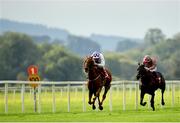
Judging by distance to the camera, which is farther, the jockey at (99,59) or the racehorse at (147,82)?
the racehorse at (147,82)

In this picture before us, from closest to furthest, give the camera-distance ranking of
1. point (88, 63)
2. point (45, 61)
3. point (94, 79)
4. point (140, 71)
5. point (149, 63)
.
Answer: point (88, 63) → point (94, 79) → point (140, 71) → point (149, 63) → point (45, 61)

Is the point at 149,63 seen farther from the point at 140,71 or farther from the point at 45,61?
the point at 45,61

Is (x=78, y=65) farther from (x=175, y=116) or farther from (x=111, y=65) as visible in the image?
(x=175, y=116)

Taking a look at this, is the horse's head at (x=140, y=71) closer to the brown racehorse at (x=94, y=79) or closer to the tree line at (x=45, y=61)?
the brown racehorse at (x=94, y=79)

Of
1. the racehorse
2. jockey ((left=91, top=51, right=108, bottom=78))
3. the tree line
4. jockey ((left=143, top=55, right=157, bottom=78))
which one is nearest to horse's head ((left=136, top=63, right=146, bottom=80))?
the racehorse

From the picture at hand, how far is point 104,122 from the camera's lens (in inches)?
859

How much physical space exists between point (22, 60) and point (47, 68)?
4.64 metres

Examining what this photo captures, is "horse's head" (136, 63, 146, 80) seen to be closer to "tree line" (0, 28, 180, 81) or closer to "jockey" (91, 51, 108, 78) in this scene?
"jockey" (91, 51, 108, 78)

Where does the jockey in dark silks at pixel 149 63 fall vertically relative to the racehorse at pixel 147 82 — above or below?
above

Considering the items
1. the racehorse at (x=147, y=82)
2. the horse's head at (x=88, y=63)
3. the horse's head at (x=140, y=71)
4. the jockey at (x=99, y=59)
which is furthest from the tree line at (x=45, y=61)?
the horse's head at (x=88, y=63)

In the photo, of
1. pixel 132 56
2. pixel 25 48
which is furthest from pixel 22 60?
pixel 132 56

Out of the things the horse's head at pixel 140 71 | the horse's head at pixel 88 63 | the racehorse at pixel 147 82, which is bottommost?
the racehorse at pixel 147 82

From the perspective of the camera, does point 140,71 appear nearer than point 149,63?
Yes

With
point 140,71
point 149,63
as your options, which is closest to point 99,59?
point 140,71
